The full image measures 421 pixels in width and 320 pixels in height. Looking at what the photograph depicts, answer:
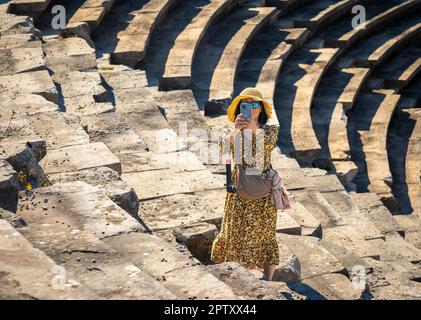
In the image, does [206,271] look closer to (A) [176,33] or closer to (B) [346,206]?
(B) [346,206]

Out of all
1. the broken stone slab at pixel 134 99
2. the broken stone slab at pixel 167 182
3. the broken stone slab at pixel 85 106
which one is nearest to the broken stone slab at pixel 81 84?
the broken stone slab at pixel 85 106

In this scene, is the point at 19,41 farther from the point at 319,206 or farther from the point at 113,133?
the point at 319,206

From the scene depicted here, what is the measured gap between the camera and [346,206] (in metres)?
12.5

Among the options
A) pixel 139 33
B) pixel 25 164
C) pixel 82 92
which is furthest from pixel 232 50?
pixel 25 164

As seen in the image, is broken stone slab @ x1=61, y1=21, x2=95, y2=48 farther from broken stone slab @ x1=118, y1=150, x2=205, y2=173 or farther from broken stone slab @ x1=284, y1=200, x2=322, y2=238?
Answer: broken stone slab @ x1=284, y1=200, x2=322, y2=238

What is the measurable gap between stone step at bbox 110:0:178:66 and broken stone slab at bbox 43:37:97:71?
33.0 inches

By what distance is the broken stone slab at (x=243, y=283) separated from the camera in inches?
233

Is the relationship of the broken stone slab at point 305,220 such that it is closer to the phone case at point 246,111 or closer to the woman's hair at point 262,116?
the woman's hair at point 262,116

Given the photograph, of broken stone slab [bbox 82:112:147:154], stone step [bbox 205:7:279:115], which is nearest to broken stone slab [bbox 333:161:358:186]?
stone step [bbox 205:7:279:115]

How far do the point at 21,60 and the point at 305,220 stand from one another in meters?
4.47

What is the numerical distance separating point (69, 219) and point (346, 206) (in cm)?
650

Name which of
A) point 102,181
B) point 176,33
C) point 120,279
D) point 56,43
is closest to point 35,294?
point 120,279

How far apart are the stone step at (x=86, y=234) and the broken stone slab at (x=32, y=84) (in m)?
3.54

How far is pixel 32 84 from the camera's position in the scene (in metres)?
11.1
